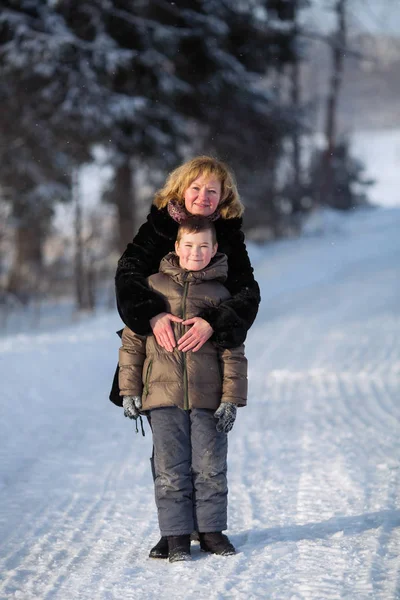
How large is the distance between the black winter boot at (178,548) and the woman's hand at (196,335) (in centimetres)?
85

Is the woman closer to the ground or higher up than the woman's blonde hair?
closer to the ground

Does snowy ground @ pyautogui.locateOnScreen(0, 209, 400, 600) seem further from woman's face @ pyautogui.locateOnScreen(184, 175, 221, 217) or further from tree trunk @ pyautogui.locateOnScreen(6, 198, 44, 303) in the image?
tree trunk @ pyautogui.locateOnScreen(6, 198, 44, 303)

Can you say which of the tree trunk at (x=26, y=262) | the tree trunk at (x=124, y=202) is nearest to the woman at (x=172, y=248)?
the tree trunk at (x=26, y=262)

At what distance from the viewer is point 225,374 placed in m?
3.79

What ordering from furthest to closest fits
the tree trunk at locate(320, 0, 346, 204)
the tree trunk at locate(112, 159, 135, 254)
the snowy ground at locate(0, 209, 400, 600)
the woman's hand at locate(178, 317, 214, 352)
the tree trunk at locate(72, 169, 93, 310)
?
the tree trunk at locate(320, 0, 346, 204) < the tree trunk at locate(112, 159, 135, 254) < the tree trunk at locate(72, 169, 93, 310) < the woman's hand at locate(178, 317, 214, 352) < the snowy ground at locate(0, 209, 400, 600)

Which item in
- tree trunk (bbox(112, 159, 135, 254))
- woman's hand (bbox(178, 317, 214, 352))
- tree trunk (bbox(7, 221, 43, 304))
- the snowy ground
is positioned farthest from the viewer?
tree trunk (bbox(7, 221, 43, 304))

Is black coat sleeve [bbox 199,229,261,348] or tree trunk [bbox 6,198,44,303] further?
tree trunk [bbox 6,198,44,303]

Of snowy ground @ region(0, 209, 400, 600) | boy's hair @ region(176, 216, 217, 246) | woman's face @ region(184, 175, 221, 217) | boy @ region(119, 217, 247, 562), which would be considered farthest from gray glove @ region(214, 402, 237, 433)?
woman's face @ region(184, 175, 221, 217)

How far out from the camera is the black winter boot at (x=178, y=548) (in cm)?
379

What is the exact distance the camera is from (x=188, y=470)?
12.8ft

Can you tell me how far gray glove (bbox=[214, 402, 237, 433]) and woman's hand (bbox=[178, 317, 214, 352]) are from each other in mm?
280

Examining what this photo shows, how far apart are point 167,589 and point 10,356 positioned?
18.3 ft

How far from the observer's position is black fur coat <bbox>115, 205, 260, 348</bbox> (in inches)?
148

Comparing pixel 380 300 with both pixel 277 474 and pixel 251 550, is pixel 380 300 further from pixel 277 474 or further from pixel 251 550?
pixel 251 550
